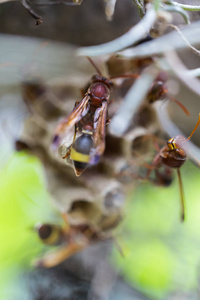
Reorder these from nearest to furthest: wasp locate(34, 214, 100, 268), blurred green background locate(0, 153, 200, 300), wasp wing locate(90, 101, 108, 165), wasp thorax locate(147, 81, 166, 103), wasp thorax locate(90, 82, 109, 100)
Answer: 1. wasp wing locate(90, 101, 108, 165)
2. wasp thorax locate(90, 82, 109, 100)
3. wasp thorax locate(147, 81, 166, 103)
4. wasp locate(34, 214, 100, 268)
5. blurred green background locate(0, 153, 200, 300)

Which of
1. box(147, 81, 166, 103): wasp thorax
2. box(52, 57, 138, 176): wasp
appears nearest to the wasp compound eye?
box(52, 57, 138, 176): wasp

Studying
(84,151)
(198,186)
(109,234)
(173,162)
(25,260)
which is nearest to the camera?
(84,151)

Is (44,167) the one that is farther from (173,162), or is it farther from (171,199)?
(171,199)

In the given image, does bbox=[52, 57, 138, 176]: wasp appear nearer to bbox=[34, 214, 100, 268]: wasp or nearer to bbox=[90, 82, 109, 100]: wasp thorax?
bbox=[90, 82, 109, 100]: wasp thorax

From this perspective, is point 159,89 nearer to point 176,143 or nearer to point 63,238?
point 176,143

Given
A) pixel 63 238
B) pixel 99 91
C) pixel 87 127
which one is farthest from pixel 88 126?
pixel 63 238

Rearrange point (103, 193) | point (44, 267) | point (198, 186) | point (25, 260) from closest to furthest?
point (103, 193), point (44, 267), point (25, 260), point (198, 186)

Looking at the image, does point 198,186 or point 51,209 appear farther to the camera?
point 198,186

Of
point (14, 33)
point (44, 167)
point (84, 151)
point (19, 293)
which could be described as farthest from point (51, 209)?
point (84, 151)
